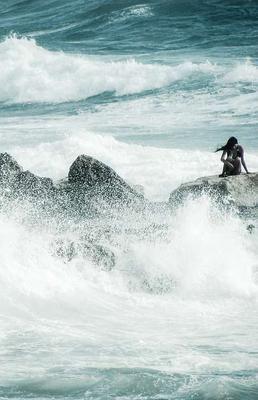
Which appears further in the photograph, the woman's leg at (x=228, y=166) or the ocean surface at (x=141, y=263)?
the woman's leg at (x=228, y=166)

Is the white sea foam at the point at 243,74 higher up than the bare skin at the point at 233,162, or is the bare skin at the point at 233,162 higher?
the white sea foam at the point at 243,74

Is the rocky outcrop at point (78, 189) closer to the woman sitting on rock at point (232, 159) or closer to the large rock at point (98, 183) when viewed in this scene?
the large rock at point (98, 183)

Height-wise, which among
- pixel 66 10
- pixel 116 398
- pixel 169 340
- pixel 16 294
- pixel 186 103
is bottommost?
pixel 116 398

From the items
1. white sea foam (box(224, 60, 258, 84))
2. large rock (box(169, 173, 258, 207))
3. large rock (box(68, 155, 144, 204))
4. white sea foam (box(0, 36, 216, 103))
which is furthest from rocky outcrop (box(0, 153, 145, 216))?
white sea foam (box(0, 36, 216, 103))

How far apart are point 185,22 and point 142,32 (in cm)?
204

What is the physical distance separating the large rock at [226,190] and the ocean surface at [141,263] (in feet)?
2.30

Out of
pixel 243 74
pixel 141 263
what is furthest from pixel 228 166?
pixel 243 74

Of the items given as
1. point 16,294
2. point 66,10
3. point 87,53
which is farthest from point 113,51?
point 16,294

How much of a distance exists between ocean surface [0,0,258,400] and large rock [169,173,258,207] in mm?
702

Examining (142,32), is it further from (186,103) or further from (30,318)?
(30,318)

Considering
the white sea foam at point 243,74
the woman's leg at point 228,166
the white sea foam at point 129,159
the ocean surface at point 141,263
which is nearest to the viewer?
the ocean surface at point 141,263

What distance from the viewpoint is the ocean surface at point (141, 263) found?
23.2ft

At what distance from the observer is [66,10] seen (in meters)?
41.7

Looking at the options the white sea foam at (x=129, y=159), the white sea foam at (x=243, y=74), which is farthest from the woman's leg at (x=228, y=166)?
the white sea foam at (x=243, y=74)
